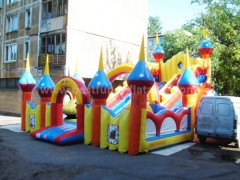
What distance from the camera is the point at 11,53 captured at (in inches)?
1081

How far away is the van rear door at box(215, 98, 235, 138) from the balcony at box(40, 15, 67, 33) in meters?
14.7

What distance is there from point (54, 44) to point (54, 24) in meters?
1.62

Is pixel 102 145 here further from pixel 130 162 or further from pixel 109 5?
pixel 109 5

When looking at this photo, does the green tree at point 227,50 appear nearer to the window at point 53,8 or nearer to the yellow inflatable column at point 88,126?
the window at point 53,8

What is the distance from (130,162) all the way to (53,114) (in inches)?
209

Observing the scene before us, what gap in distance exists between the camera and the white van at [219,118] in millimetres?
10761

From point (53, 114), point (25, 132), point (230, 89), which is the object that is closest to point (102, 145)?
point (53, 114)

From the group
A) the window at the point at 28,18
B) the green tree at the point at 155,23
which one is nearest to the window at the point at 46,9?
the window at the point at 28,18

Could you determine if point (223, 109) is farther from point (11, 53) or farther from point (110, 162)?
point (11, 53)

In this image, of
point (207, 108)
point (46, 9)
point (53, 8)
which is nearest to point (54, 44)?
point (53, 8)

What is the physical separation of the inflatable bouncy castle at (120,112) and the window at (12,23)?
49.3 ft

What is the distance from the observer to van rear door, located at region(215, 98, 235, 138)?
10.8m

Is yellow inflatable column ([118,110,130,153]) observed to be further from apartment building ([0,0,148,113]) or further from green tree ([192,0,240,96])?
green tree ([192,0,240,96])

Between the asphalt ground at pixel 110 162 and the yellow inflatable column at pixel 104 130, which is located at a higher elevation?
the yellow inflatable column at pixel 104 130
